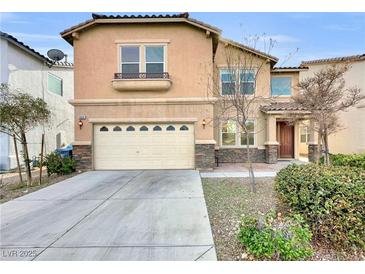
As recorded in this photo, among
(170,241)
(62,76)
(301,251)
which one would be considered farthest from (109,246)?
(62,76)

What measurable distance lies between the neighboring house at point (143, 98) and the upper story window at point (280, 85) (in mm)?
5986

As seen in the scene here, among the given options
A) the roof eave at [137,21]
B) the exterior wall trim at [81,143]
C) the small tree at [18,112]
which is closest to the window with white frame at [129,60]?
the roof eave at [137,21]

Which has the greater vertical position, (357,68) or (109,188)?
(357,68)

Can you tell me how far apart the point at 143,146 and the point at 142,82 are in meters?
3.12

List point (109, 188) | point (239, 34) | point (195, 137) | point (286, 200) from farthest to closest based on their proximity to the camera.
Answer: point (195, 137), point (239, 34), point (109, 188), point (286, 200)

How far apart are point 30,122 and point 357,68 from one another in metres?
19.3

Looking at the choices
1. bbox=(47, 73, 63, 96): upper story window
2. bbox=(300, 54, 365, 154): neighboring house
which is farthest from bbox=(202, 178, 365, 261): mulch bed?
bbox=(47, 73, 63, 96): upper story window

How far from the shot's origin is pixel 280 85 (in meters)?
15.9

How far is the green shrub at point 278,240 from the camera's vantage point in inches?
143

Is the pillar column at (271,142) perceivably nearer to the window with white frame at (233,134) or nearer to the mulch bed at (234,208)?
the window with white frame at (233,134)

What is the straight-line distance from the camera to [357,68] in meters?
16.2

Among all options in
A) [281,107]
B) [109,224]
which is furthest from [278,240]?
[281,107]

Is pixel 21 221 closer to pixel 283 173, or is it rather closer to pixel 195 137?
pixel 283 173

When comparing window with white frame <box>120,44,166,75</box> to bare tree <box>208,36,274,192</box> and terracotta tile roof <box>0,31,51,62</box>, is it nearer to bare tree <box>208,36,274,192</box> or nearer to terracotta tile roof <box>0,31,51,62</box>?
bare tree <box>208,36,274,192</box>
